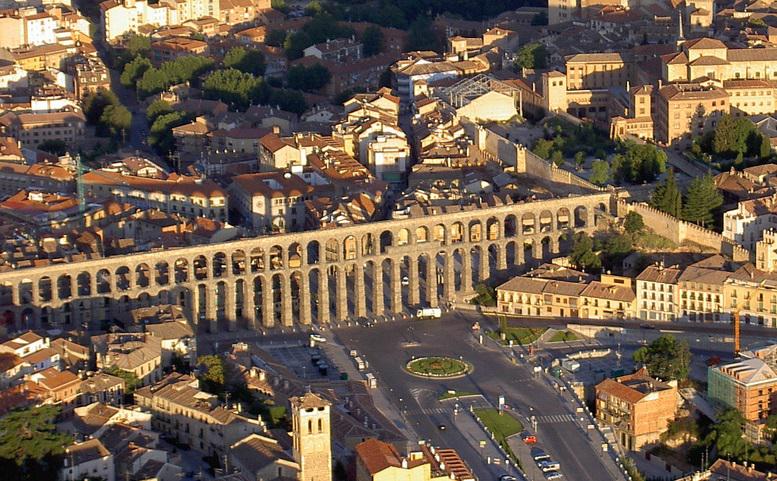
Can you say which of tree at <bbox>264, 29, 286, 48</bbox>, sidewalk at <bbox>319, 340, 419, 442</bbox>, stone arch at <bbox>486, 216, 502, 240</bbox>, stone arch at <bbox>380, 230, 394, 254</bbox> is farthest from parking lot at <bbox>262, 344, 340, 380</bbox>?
tree at <bbox>264, 29, 286, 48</bbox>

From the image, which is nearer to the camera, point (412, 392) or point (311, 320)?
point (412, 392)

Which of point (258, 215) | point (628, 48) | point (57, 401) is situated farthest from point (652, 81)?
point (57, 401)

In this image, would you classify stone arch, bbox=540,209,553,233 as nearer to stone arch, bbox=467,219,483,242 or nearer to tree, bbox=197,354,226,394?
stone arch, bbox=467,219,483,242

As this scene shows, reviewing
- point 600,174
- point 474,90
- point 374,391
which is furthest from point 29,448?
point 474,90

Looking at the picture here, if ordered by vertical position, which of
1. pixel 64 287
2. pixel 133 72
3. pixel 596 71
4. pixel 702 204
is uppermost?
pixel 596 71

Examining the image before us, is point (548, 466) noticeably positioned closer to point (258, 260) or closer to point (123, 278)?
point (258, 260)

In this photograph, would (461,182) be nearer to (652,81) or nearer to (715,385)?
(652,81)
